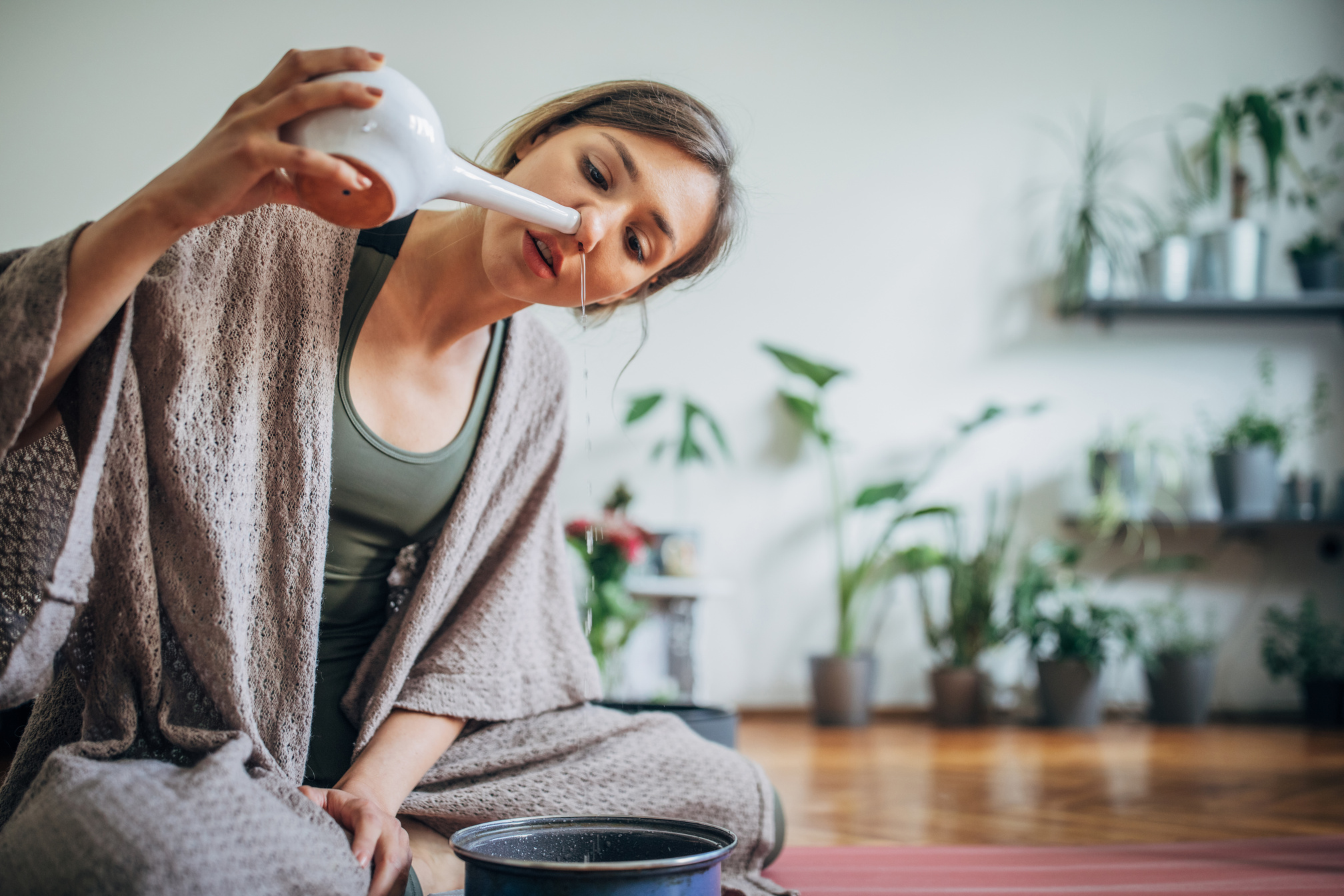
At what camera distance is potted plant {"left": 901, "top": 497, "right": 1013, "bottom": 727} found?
2.74 metres

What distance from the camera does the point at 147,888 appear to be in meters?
0.51

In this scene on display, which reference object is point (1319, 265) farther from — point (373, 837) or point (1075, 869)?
point (373, 837)

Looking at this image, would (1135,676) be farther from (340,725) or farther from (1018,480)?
(340,725)

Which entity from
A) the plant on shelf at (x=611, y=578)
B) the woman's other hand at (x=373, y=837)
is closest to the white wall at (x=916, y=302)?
the plant on shelf at (x=611, y=578)

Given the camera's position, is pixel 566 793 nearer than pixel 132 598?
No

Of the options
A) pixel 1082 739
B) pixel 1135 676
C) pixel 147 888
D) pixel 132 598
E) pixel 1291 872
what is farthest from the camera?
pixel 1135 676

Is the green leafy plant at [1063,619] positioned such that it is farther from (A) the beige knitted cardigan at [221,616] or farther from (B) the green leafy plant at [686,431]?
(A) the beige knitted cardigan at [221,616]

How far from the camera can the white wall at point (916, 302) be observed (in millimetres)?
2986

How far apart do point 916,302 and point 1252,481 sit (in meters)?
1.11

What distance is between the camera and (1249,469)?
286 centimetres

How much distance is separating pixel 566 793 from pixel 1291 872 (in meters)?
0.84

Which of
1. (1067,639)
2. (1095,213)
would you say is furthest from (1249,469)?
(1095,213)

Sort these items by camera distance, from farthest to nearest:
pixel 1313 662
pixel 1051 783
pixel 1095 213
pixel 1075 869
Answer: pixel 1095 213 → pixel 1313 662 → pixel 1051 783 → pixel 1075 869

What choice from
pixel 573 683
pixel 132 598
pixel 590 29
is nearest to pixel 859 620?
pixel 590 29
